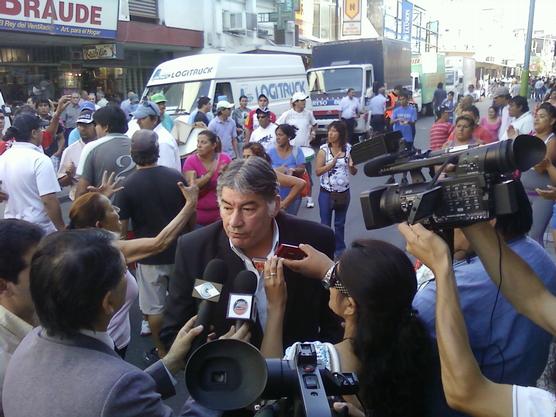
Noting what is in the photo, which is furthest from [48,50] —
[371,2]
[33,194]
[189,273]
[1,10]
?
[371,2]

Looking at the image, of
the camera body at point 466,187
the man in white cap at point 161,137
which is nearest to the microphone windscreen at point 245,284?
the camera body at point 466,187

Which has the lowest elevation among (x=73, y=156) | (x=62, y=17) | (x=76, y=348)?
(x=76, y=348)

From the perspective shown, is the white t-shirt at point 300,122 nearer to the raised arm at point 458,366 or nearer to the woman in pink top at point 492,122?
the woman in pink top at point 492,122

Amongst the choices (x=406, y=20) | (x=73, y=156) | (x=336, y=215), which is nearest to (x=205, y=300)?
(x=73, y=156)

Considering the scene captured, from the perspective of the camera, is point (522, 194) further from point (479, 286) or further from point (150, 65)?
point (150, 65)

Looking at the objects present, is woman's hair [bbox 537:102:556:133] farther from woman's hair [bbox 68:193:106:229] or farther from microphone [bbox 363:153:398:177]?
woman's hair [bbox 68:193:106:229]

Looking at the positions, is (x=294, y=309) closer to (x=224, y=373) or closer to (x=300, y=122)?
(x=224, y=373)

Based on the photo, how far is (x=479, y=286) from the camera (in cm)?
193

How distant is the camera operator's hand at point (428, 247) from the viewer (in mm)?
1637

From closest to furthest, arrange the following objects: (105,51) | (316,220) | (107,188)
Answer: (107,188) → (316,220) → (105,51)

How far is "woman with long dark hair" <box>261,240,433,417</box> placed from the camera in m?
1.62

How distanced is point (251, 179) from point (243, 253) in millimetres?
336

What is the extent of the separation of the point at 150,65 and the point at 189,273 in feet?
63.7

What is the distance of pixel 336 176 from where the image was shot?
5809 millimetres
